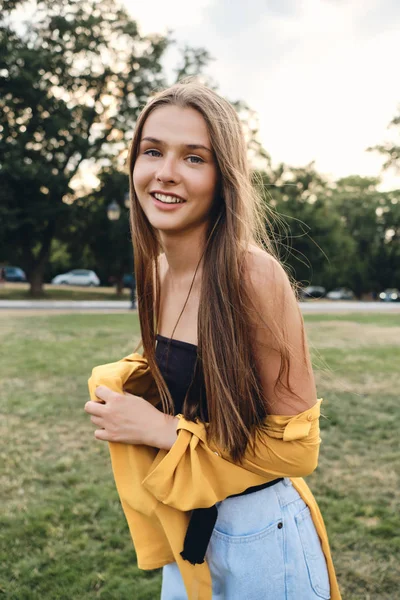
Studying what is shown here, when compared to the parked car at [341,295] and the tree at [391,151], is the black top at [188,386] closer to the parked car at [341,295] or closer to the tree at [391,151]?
the tree at [391,151]

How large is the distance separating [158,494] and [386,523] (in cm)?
310

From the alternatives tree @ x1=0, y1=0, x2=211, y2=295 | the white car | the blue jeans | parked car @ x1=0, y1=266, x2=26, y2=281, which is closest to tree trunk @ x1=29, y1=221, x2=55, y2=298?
tree @ x1=0, y1=0, x2=211, y2=295

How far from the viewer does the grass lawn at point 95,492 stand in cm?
316

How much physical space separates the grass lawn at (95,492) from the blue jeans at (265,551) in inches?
16.8

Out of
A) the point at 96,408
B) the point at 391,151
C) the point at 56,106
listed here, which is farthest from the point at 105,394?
the point at 56,106

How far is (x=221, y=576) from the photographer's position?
1487 millimetres

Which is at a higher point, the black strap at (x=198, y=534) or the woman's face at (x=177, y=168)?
the woman's face at (x=177, y=168)

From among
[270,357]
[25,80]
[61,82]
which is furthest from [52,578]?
[61,82]

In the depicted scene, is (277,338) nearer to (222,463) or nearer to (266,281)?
(266,281)

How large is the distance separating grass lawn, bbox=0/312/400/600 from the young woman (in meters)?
0.33

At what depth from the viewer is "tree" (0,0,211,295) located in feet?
92.9

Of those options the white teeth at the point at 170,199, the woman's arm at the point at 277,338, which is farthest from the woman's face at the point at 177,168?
the woman's arm at the point at 277,338

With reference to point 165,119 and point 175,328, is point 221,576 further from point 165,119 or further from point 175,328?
point 165,119

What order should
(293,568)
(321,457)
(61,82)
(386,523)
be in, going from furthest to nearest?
(61,82), (321,457), (386,523), (293,568)
